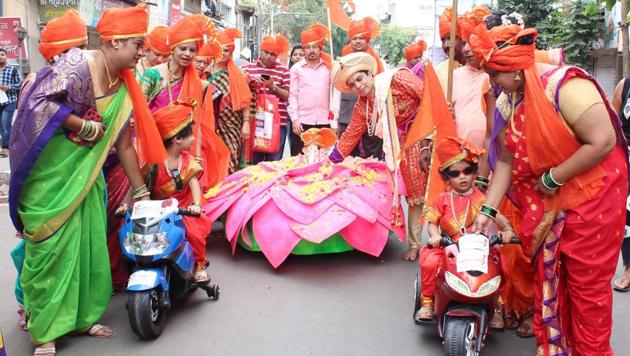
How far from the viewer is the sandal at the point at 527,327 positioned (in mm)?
3740

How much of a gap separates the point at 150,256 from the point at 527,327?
240cm

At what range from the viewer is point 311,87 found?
7.27 meters

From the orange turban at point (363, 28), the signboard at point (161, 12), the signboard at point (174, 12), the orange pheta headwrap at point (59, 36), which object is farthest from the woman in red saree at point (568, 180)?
the signboard at point (174, 12)

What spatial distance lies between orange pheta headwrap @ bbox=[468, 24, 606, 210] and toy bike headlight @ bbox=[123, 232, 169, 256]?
212cm

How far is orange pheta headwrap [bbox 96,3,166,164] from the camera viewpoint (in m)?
3.45

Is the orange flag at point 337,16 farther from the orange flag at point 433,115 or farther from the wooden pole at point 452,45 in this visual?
the wooden pole at point 452,45

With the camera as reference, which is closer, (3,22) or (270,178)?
(270,178)

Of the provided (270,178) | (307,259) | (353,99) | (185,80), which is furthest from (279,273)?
(353,99)

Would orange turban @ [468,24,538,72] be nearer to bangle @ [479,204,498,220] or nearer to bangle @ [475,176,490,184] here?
bangle @ [479,204,498,220]

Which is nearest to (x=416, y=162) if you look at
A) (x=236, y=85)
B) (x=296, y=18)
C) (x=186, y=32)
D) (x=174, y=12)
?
(x=186, y=32)

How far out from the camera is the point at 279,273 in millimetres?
4914

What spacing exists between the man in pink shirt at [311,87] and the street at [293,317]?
101 inches

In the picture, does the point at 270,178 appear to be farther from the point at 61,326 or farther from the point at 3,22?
the point at 3,22

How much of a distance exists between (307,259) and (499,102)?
8.27 ft
